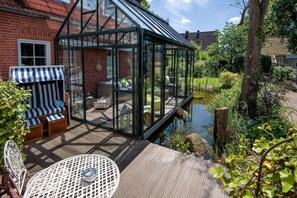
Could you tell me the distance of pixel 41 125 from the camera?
4191mm

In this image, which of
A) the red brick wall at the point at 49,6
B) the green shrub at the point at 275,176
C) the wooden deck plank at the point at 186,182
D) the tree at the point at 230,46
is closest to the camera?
the green shrub at the point at 275,176

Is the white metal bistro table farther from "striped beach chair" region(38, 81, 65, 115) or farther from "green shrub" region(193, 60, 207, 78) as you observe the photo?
"green shrub" region(193, 60, 207, 78)

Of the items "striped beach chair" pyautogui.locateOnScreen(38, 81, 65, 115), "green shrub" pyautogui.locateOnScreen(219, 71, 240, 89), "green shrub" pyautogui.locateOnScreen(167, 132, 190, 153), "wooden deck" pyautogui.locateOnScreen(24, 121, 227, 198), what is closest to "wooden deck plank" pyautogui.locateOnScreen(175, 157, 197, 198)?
"wooden deck" pyautogui.locateOnScreen(24, 121, 227, 198)

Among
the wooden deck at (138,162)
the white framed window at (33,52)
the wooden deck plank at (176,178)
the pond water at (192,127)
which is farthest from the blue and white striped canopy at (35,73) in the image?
the wooden deck plank at (176,178)

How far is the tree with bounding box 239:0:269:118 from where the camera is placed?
16.5 feet

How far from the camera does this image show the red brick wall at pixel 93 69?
7122mm

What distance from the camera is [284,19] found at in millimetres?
10148

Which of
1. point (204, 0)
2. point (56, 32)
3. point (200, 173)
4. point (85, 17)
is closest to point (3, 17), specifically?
point (56, 32)

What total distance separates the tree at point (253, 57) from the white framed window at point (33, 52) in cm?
593

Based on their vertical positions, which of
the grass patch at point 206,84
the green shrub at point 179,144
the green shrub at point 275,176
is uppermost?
the grass patch at point 206,84

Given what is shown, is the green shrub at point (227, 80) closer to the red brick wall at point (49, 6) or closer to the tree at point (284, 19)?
the tree at point (284, 19)

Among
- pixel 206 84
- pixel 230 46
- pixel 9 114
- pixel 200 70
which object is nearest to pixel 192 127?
pixel 9 114

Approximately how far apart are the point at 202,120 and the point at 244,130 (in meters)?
2.11

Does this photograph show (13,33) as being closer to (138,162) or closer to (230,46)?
(138,162)
